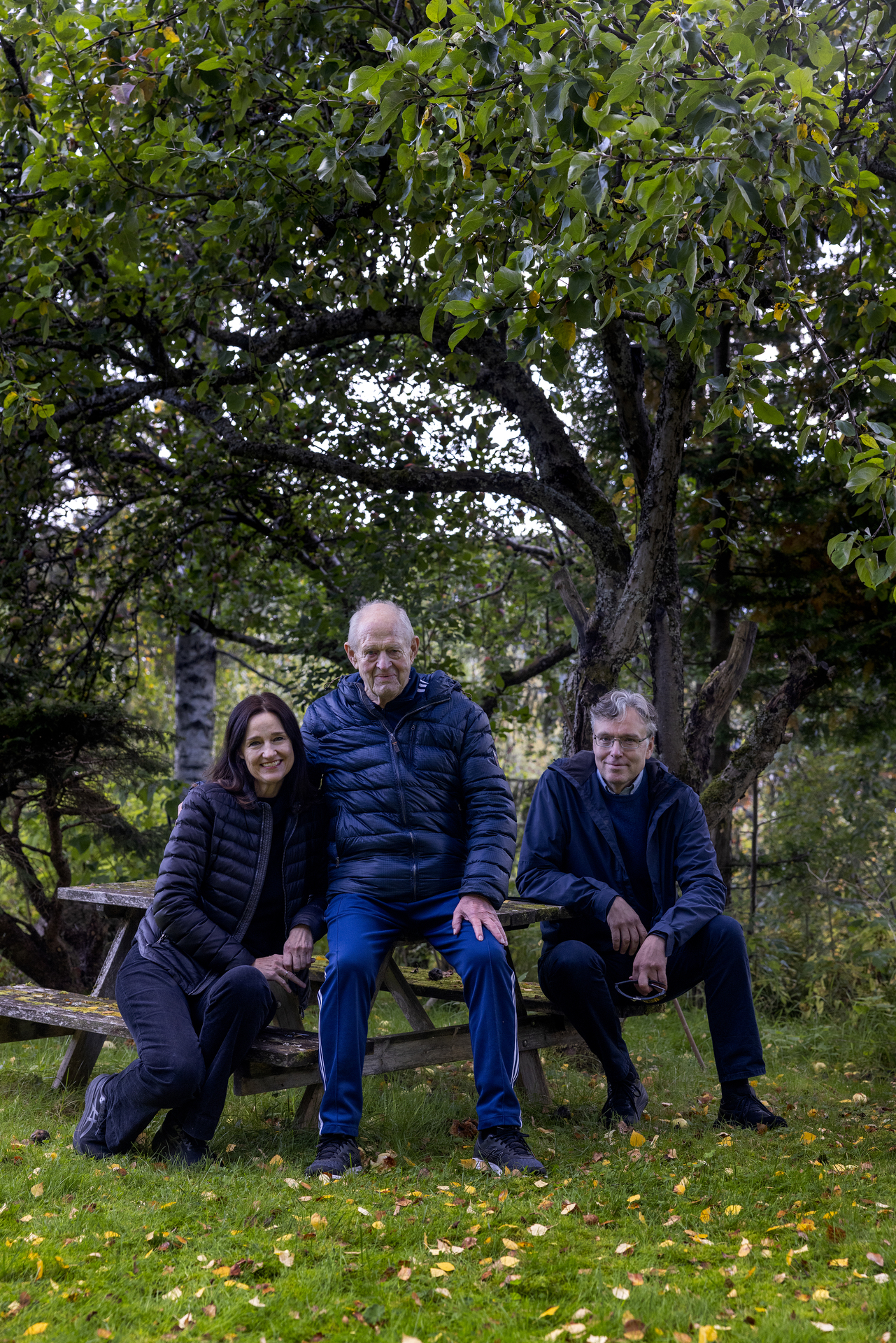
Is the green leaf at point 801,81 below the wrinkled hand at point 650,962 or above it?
above

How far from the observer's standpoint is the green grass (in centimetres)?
232

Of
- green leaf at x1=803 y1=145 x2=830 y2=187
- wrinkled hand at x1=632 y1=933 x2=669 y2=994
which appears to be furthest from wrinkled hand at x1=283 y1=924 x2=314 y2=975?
green leaf at x1=803 y1=145 x2=830 y2=187

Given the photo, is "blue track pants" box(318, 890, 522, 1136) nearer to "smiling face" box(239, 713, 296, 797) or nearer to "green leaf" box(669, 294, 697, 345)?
"smiling face" box(239, 713, 296, 797)

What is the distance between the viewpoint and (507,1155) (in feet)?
11.0

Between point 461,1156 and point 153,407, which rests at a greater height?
point 153,407

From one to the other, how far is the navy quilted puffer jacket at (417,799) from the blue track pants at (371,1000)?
12 centimetres

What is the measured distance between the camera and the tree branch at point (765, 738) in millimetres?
5996

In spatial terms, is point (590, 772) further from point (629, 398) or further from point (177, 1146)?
point (629, 398)

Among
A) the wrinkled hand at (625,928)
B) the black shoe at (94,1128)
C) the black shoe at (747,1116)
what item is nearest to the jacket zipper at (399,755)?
the wrinkled hand at (625,928)

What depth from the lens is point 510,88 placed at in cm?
341

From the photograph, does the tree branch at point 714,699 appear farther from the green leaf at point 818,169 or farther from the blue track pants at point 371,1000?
the green leaf at point 818,169

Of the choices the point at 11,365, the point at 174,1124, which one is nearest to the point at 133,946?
the point at 174,1124

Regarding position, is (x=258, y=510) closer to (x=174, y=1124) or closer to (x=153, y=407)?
(x=153, y=407)

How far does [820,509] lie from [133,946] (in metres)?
4.87
